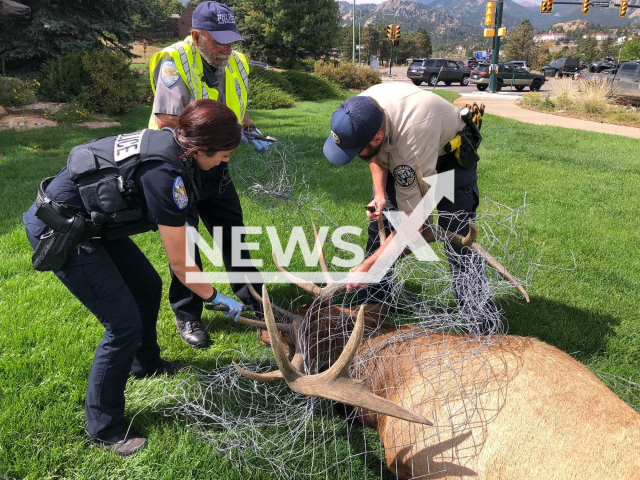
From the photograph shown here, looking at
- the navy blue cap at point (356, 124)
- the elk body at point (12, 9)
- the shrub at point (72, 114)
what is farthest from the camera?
the elk body at point (12, 9)

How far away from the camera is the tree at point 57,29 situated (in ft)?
46.0

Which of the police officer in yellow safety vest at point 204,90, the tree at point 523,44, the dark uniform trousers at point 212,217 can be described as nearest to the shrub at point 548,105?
the police officer in yellow safety vest at point 204,90

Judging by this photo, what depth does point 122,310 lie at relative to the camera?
253cm

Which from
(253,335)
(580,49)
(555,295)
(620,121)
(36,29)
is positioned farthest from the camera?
(580,49)

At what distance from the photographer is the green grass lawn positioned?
2623mm

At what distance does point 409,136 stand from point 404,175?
24 centimetres

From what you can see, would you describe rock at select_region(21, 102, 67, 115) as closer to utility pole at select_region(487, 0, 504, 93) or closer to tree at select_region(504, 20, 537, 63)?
utility pole at select_region(487, 0, 504, 93)

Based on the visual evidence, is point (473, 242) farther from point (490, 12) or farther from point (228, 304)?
point (490, 12)

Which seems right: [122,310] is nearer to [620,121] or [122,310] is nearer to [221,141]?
[221,141]

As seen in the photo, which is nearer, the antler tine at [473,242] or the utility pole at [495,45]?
the antler tine at [473,242]

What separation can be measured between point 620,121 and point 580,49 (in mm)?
72856

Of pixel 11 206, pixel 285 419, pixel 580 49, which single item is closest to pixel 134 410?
pixel 285 419

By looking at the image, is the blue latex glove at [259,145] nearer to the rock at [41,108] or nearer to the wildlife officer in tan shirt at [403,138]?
the wildlife officer in tan shirt at [403,138]

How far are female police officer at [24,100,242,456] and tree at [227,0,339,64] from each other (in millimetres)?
31310
